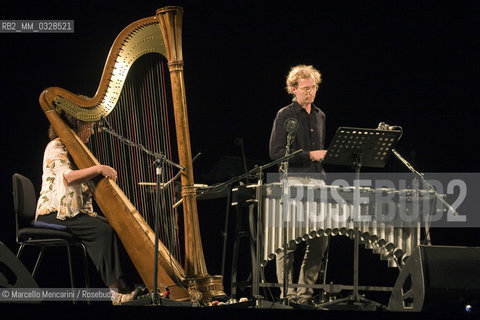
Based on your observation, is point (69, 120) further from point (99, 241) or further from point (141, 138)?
point (99, 241)

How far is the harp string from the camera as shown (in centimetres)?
422

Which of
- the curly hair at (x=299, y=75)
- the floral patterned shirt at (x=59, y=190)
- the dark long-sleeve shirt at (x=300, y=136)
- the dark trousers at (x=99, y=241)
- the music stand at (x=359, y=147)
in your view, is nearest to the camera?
the music stand at (x=359, y=147)

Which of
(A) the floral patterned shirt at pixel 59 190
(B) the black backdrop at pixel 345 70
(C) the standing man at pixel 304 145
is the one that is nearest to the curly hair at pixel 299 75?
(C) the standing man at pixel 304 145

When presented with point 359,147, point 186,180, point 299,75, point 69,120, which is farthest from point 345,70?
point 69,120

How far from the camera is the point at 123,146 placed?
4320mm

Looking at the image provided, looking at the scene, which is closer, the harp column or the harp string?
the harp column

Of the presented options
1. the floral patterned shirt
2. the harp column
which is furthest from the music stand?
the floral patterned shirt

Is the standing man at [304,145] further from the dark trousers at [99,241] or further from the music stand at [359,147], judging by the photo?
the dark trousers at [99,241]

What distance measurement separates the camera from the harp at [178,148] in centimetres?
396

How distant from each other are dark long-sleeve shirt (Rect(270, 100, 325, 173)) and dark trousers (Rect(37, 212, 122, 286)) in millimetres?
1344

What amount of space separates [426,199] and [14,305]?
106 inches

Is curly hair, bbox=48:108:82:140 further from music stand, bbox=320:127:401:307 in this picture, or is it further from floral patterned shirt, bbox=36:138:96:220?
music stand, bbox=320:127:401:307

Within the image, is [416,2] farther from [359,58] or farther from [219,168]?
[219,168]

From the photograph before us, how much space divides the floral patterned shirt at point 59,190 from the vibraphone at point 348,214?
122cm
